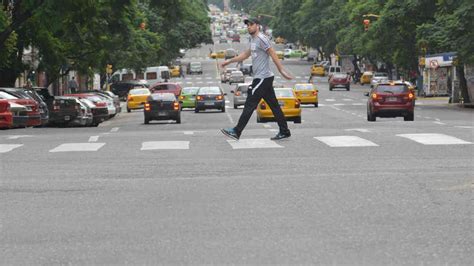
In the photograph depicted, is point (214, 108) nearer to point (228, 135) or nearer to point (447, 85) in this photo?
point (447, 85)

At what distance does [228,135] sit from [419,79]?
2809 inches

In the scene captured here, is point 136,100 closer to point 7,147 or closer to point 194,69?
point 7,147

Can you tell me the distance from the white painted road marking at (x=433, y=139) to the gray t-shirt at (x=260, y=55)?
257 centimetres

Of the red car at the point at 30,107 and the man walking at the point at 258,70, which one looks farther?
the red car at the point at 30,107

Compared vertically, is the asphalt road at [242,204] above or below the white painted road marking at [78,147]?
above

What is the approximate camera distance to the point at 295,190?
11469 mm

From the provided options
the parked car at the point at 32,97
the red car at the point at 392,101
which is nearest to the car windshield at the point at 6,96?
the parked car at the point at 32,97

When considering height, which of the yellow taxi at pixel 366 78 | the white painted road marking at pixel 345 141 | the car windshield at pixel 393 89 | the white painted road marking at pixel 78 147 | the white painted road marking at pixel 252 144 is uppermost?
the car windshield at pixel 393 89

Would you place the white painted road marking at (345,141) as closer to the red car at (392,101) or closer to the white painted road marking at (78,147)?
the white painted road marking at (78,147)

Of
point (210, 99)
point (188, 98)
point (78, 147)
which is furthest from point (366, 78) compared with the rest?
point (78, 147)

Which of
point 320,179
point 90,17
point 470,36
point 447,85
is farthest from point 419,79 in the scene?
point 320,179

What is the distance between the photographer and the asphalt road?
8.12m

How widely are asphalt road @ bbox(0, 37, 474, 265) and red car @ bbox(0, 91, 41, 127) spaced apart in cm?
1855

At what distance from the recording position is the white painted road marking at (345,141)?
1714cm
